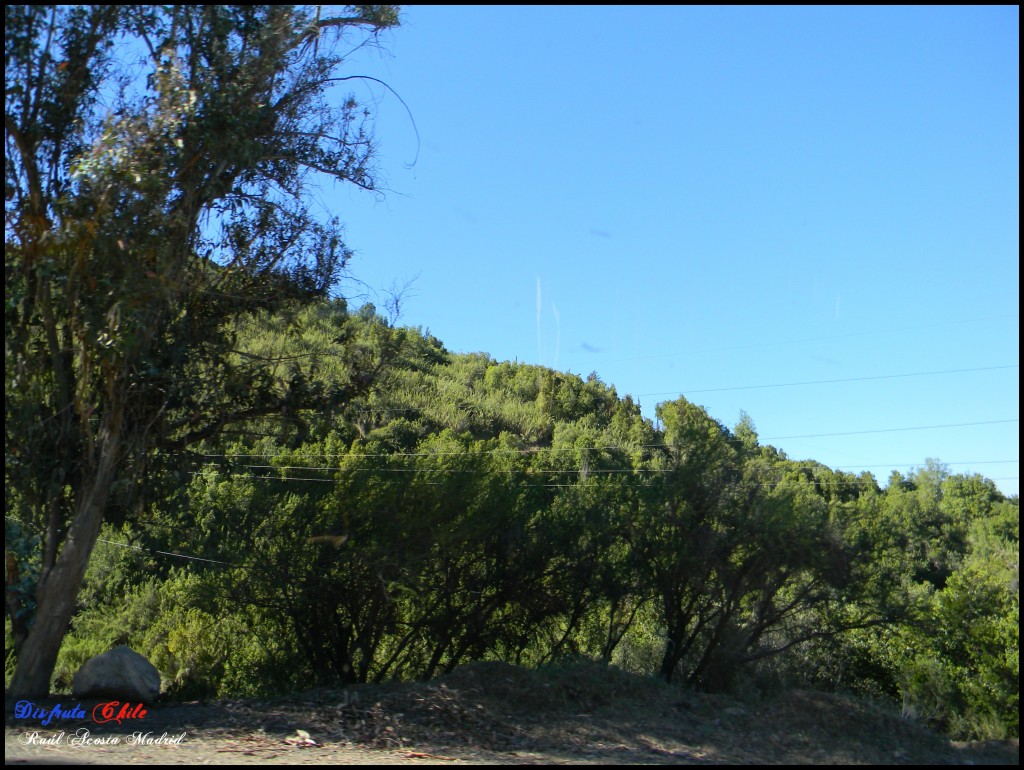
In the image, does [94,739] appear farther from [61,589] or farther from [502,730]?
[502,730]

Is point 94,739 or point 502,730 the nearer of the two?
point 94,739

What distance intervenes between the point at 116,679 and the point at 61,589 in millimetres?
1384

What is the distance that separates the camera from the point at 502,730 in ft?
29.3

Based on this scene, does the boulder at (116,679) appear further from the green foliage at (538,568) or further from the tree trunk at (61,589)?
the green foliage at (538,568)

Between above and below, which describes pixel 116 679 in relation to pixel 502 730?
below

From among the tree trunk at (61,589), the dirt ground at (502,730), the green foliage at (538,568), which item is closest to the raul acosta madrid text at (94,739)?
the dirt ground at (502,730)

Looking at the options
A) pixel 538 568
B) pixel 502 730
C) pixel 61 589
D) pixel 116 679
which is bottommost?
pixel 116 679

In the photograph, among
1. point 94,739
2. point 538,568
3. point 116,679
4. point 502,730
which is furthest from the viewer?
point 538,568

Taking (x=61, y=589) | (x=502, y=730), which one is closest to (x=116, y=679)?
(x=61, y=589)

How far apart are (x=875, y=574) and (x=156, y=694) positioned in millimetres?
11222

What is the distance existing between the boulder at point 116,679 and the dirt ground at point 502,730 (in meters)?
0.28

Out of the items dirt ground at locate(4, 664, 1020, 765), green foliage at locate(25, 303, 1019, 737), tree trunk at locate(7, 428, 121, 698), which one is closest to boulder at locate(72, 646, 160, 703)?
dirt ground at locate(4, 664, 1020, 765)

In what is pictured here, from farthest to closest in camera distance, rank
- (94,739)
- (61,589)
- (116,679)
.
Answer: (116,679), (61,589), (94,739)

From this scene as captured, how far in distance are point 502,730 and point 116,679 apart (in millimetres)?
5309
